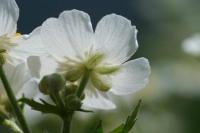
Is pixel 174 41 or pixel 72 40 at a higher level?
pixel 72 40

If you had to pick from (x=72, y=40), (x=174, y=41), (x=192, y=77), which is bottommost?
(x=174, y=41)

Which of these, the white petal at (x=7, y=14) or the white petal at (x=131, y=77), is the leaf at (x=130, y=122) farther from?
the white petal at (x=7, y=14)

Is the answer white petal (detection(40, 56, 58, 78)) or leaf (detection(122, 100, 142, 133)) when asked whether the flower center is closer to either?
white petal (detection(40, 56, 58, 78))

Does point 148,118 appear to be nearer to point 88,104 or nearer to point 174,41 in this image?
point 88,104

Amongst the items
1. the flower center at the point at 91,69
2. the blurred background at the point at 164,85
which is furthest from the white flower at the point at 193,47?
the flower center at the point at 91,69

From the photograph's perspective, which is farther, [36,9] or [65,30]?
[36,9]

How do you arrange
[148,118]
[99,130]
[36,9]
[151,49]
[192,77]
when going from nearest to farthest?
1. [99,130]
2. [148,118]
3. [192,77]
4. [151,49]
5. [36,9]

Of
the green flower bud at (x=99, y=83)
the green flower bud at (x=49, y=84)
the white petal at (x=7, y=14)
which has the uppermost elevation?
the white petal at (x=7, y=14)

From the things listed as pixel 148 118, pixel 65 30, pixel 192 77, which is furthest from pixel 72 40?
pixel 192 77
